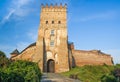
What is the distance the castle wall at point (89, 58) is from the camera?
166 ft

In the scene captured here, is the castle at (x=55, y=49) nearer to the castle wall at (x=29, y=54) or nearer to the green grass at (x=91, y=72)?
the castle wall at (x=29, y=54)

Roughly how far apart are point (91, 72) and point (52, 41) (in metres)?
9.64

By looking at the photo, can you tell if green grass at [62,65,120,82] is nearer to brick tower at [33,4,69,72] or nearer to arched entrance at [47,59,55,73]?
→ brick tower at [33,4,69,72]

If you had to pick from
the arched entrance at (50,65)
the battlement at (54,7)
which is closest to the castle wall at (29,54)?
the arched entrance at (50,65)

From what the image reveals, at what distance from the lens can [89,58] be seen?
5134 cm

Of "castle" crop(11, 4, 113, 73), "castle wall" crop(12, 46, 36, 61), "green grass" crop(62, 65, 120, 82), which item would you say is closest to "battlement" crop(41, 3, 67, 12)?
"castle" crop(11, 4, 113, 73)

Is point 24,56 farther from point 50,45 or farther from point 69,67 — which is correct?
point 69,67

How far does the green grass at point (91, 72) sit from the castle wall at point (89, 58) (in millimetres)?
2019

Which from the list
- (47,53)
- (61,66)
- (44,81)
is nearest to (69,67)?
(61,66)

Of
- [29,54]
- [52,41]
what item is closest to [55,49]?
[52,41]

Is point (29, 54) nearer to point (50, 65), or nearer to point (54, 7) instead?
point (50, 65)

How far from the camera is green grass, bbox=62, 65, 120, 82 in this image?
3862 centimetres

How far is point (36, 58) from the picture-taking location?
153 ft

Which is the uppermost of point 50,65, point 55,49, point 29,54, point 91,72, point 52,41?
point 52,41
